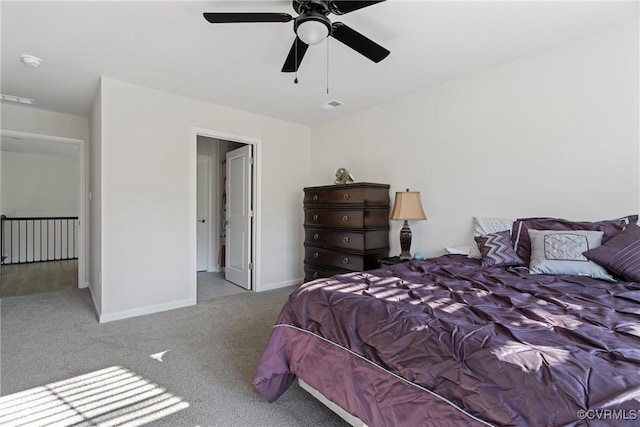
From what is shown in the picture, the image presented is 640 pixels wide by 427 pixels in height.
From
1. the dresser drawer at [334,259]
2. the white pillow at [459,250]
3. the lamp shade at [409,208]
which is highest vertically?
the lamp shade at [409,208]

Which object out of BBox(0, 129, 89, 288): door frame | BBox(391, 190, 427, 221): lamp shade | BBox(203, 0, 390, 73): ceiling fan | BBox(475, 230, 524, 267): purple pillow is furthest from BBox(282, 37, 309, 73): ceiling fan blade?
BBox(0, 129, 89, 288): door frame

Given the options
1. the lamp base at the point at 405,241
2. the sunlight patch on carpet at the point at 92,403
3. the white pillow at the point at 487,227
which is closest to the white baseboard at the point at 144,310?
the sunlight patch on carpet at the point at 92,403

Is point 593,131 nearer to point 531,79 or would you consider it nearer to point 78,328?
point 531,79

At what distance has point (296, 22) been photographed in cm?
170

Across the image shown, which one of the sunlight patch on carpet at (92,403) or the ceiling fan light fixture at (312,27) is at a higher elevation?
the ceiling fan light fixture at (312,27)

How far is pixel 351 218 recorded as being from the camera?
343 cm

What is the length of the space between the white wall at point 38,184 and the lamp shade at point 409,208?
7.80 metres

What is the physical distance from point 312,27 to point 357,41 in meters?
0.34

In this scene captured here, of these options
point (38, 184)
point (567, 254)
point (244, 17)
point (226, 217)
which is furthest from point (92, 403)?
point (38, 184)

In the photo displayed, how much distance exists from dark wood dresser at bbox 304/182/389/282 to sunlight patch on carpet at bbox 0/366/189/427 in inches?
81.7

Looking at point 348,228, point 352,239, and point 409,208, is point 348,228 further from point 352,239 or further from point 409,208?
point 409,208

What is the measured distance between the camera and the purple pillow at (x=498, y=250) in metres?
2.21

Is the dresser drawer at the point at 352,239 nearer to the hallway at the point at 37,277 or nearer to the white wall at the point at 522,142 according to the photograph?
the white wall at the point at 522,142

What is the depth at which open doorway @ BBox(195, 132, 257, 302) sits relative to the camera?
171 inches
